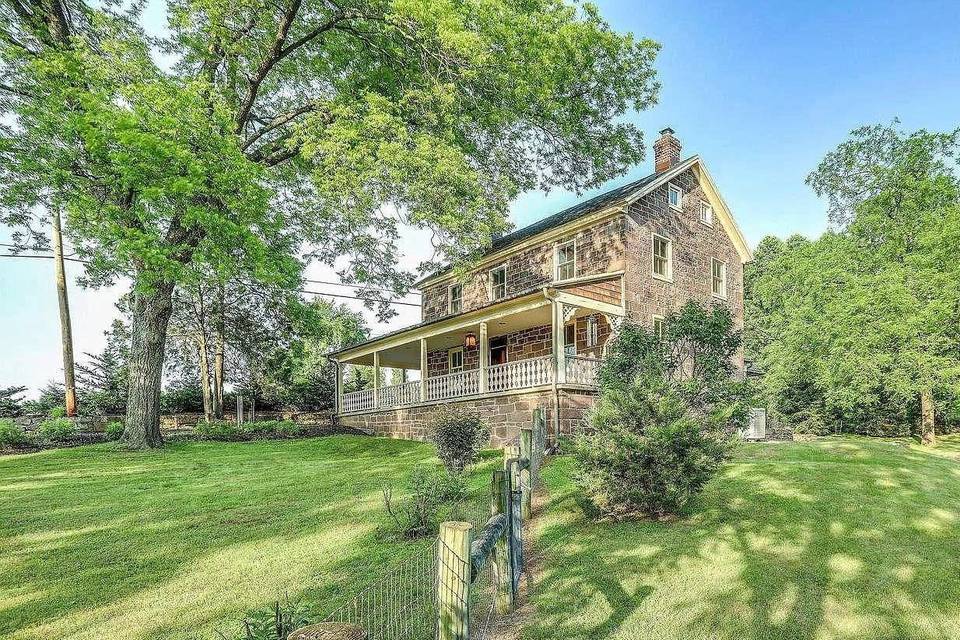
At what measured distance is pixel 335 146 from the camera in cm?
1328

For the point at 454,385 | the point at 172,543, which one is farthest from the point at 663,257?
the point at 172,543

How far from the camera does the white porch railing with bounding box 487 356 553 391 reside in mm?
14891

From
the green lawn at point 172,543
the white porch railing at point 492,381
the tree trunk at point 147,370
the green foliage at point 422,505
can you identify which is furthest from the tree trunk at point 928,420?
the tree trunk at point 147,370

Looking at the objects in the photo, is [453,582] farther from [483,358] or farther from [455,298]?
[455,298]

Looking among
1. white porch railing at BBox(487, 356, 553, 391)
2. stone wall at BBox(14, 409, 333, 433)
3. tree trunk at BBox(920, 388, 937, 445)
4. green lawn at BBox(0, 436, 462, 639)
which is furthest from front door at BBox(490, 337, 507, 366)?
tree trunk at BBox(920, 388, 937, 445)

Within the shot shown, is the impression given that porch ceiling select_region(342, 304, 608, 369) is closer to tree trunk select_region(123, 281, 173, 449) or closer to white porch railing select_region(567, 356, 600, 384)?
white porch railing select_region(567, 356, 600, 384)

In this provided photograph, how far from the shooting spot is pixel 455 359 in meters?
23.4

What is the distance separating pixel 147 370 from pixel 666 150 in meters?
20.6

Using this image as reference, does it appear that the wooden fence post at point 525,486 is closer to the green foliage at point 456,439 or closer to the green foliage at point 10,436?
the green foliage at point 456,439

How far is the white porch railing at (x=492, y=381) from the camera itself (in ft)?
49.3

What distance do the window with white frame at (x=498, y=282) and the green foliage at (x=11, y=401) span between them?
21547 millimetres

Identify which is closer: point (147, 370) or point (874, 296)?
point (147, 370)

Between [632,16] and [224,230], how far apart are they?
15592 mm

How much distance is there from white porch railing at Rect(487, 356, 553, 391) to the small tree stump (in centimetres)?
1274
